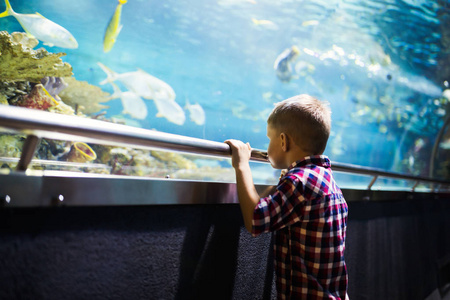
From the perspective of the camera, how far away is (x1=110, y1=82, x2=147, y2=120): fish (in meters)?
7.67

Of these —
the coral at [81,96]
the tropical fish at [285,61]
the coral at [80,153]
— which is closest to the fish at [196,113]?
the tropical fish at [285,61]

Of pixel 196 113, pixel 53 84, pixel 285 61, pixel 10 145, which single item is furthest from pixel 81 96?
pixel 285 61

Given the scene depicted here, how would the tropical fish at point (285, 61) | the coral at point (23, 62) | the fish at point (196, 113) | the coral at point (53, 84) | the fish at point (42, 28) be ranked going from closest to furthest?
the coral at point (23, 62) → the coral at point (53, 84) → the fish at point (42, 28) → the tropical fish at point (285, 61) → the fish at point (196, 113)

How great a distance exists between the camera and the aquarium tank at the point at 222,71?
16.4ft

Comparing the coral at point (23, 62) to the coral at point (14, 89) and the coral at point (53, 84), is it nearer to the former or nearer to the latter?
the coral at point (14, 89)

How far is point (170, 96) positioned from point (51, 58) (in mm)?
4037

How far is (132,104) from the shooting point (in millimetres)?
7805

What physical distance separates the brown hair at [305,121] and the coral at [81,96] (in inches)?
186

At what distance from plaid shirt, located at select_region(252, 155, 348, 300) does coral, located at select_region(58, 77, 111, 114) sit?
15.9 feet

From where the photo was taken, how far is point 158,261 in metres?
0.81

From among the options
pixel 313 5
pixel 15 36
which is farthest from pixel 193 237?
pixel 313 5

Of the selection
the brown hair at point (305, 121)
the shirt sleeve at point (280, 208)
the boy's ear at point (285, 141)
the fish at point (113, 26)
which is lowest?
the shirt sleeve at point (280, 208)

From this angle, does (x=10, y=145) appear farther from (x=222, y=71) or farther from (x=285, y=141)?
(x=222, y=71)

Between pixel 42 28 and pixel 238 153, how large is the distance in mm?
5349
